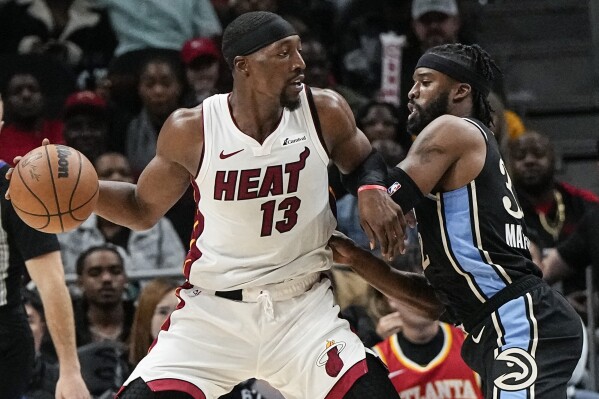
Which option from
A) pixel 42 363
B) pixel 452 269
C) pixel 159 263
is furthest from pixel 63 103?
pixel 452 269

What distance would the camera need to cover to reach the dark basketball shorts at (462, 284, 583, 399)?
4617mm

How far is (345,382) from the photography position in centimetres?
482

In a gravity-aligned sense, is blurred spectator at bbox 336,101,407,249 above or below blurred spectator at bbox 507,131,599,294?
above

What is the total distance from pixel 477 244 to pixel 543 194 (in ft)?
12.9

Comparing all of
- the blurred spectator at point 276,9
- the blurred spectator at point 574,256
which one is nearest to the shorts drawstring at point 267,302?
the blurred spectator at point 574,256

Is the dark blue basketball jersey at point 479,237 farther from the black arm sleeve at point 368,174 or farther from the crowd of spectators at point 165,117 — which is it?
the crowd of spectators at point 165,117

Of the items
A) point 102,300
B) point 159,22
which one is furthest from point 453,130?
point 159,22

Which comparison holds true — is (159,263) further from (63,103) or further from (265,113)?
(265,113)

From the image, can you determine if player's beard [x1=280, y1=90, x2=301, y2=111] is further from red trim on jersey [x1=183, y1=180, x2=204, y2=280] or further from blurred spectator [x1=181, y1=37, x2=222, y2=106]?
blurred spectator [x1=181, y1=37, x2=222, y2=106]

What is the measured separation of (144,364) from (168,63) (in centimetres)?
509

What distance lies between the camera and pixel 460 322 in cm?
505

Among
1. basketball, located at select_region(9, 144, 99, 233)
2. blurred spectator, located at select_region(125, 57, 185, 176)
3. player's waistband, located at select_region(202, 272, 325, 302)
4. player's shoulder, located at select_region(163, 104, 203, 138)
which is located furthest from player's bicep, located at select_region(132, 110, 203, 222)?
blurred spectator, located at select_region(125, 57, 185, 176)

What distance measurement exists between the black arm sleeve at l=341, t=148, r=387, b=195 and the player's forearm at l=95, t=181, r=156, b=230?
3.00ft

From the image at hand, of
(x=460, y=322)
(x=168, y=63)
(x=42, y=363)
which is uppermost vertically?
(x=168, y=63)
